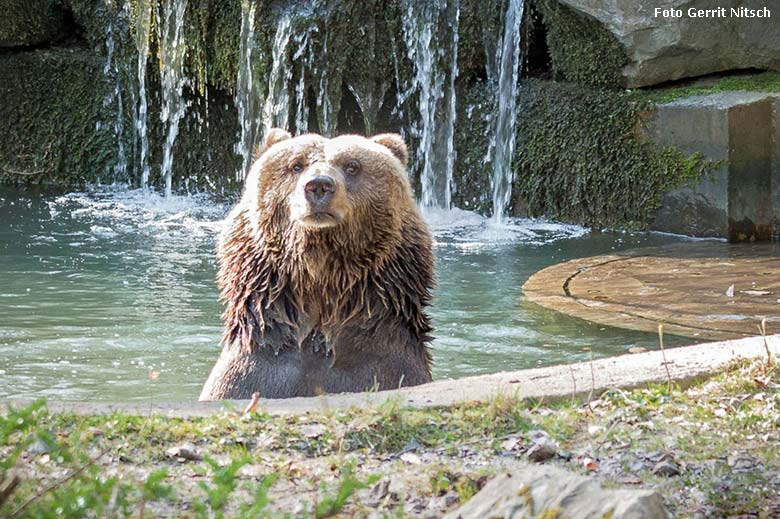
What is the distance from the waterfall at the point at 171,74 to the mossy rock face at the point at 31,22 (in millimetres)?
2278

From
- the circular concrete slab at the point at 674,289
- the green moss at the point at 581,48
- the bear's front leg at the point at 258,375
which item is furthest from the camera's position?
the green moss at the point at 581,48

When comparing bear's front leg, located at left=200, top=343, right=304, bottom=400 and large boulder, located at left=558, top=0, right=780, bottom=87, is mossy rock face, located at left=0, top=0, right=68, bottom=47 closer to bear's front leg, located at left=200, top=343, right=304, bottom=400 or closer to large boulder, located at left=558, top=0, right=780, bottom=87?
large boulder, located at left=558, top=0, right=780, bottom=87

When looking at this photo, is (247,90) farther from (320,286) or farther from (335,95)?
(320,286)

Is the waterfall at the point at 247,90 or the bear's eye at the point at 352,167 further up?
the waterfall at the point at 247,90

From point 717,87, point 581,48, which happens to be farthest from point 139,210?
point 717,87

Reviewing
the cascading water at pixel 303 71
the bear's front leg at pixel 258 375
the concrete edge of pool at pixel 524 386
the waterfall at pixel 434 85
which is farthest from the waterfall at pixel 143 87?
the concrete edge of pool at pixel 524 386

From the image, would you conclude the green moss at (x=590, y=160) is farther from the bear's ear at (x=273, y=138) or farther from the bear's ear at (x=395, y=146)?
the bear's ear at (x=273, y=138)

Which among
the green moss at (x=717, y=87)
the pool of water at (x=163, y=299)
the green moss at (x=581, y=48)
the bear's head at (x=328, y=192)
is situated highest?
the green moss at (x=581, y=48)

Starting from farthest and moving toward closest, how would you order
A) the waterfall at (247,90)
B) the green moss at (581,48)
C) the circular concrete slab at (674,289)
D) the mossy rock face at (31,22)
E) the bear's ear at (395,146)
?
A: the mossy rock face at (31,22)
the waterfall at (247,90)
the green moss at (581,48)
the circular concrete slab at (674,289)
the bear's ear at (395,146)

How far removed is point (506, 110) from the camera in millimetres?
14398

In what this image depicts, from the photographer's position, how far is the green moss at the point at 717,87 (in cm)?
1273

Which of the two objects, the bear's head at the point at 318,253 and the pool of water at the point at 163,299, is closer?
the bear's head at the point at 318,253

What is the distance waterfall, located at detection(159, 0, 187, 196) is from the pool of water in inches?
57.6

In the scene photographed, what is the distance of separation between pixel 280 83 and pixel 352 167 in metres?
8.94
